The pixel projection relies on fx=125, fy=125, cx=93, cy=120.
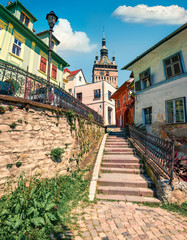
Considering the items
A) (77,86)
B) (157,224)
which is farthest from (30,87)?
(77,86)

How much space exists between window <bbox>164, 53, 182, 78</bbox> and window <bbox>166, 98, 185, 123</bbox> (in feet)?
6.48

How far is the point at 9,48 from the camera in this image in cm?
979

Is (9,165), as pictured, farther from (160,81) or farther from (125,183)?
(160,81)

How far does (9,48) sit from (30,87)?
768cm

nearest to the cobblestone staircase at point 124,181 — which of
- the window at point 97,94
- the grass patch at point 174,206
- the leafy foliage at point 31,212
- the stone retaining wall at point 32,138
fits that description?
the grass patch at point 174,206

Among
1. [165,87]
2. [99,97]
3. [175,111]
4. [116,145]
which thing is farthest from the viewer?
[99,97]

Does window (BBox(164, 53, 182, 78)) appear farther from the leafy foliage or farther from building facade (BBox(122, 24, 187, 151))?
the leafy foliage

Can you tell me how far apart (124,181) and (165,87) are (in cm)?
765

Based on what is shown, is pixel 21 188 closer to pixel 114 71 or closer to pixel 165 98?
pixel 165 98

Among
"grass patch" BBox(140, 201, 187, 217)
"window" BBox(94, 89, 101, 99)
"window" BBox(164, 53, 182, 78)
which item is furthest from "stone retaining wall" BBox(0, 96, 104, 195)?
"window" BBox(94, 89, 101, 99)

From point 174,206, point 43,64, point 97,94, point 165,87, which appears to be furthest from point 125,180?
point 97,94

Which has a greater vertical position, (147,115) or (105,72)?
(105,72)

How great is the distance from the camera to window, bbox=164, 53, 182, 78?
8.76 meters

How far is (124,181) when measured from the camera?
515cm
